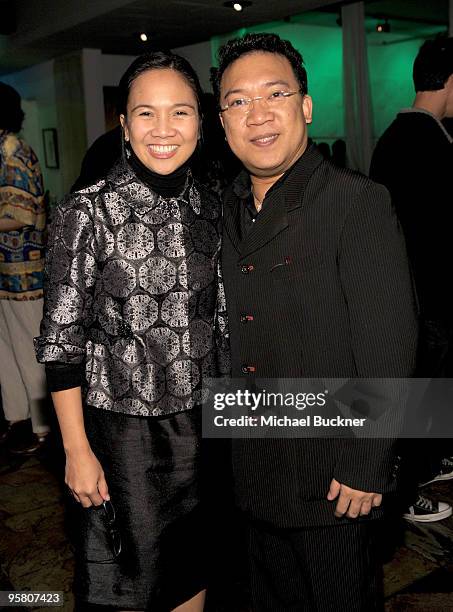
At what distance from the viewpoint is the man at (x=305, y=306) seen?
1.27 metres

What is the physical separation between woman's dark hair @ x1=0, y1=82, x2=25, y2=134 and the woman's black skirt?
2.11 metres

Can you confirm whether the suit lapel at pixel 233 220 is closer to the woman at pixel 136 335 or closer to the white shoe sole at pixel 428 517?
the woman at pixel 136 335

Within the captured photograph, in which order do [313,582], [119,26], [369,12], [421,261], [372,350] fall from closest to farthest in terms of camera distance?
[372,350] → [313,582] → [421,261] → [119,26] → [369,12]

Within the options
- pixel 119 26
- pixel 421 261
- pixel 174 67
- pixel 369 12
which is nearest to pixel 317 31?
pixel 369 12

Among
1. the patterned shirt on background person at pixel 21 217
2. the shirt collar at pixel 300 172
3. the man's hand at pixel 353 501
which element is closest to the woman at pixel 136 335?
the shirt collar at pixel 300 172

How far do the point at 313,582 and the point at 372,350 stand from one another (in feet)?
1.85

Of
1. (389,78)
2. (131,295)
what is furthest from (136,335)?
(389,78)

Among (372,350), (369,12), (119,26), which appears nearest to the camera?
(372,350)

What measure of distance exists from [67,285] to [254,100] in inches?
22.7

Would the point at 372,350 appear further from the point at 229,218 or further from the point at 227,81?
the point at 227,81

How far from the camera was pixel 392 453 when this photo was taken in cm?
130

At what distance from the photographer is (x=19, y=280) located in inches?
130

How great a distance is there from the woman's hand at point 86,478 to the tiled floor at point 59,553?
0.86 meters

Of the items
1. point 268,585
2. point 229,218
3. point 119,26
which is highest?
point 119,26
